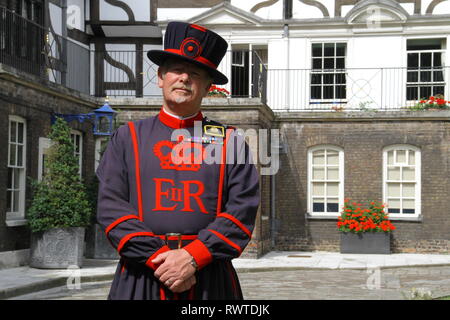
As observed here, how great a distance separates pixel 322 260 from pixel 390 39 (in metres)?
6.81

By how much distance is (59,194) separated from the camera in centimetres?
1270

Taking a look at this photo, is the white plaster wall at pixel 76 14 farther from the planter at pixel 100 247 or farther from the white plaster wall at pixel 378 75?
the white plaster wall at pixel 378 75

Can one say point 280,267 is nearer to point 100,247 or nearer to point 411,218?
point 100,247

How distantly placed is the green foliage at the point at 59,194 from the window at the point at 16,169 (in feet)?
1.00

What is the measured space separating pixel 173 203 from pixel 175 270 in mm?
348

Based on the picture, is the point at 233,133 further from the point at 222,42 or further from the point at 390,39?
the point at 390,39

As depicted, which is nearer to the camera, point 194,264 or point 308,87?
point 194,264

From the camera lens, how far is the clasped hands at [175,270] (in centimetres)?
317

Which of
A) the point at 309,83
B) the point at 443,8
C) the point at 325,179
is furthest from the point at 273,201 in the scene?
the point at 443,8

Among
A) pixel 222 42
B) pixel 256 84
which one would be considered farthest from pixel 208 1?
pixel 222 42

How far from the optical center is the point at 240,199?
338cm
